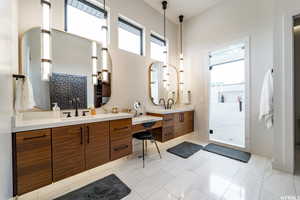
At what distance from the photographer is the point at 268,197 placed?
1.44 meters

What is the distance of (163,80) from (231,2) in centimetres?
233

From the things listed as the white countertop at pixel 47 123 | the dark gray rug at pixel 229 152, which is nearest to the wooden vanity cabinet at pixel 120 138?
the white countertop at pixel 47 123

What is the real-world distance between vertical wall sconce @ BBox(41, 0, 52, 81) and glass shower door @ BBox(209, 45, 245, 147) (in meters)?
3.36

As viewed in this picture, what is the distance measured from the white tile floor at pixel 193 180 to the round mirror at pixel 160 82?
153cm

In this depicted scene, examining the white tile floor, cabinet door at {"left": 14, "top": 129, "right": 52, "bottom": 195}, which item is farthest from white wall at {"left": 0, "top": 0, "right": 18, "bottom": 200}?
the white tile floor

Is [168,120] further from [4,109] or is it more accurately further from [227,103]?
[4,109]

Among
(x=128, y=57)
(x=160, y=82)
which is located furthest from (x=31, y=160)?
(x=160, y=82)

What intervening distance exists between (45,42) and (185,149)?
3.12m

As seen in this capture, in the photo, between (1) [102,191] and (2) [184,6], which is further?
(2) [184,6]

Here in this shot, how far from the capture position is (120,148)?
6.59ft

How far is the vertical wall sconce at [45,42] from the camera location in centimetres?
157

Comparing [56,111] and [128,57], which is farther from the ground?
[128,57]

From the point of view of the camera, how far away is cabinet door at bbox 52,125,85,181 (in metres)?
1.43

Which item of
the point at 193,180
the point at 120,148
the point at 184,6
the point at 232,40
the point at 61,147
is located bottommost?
the point at 193,180
